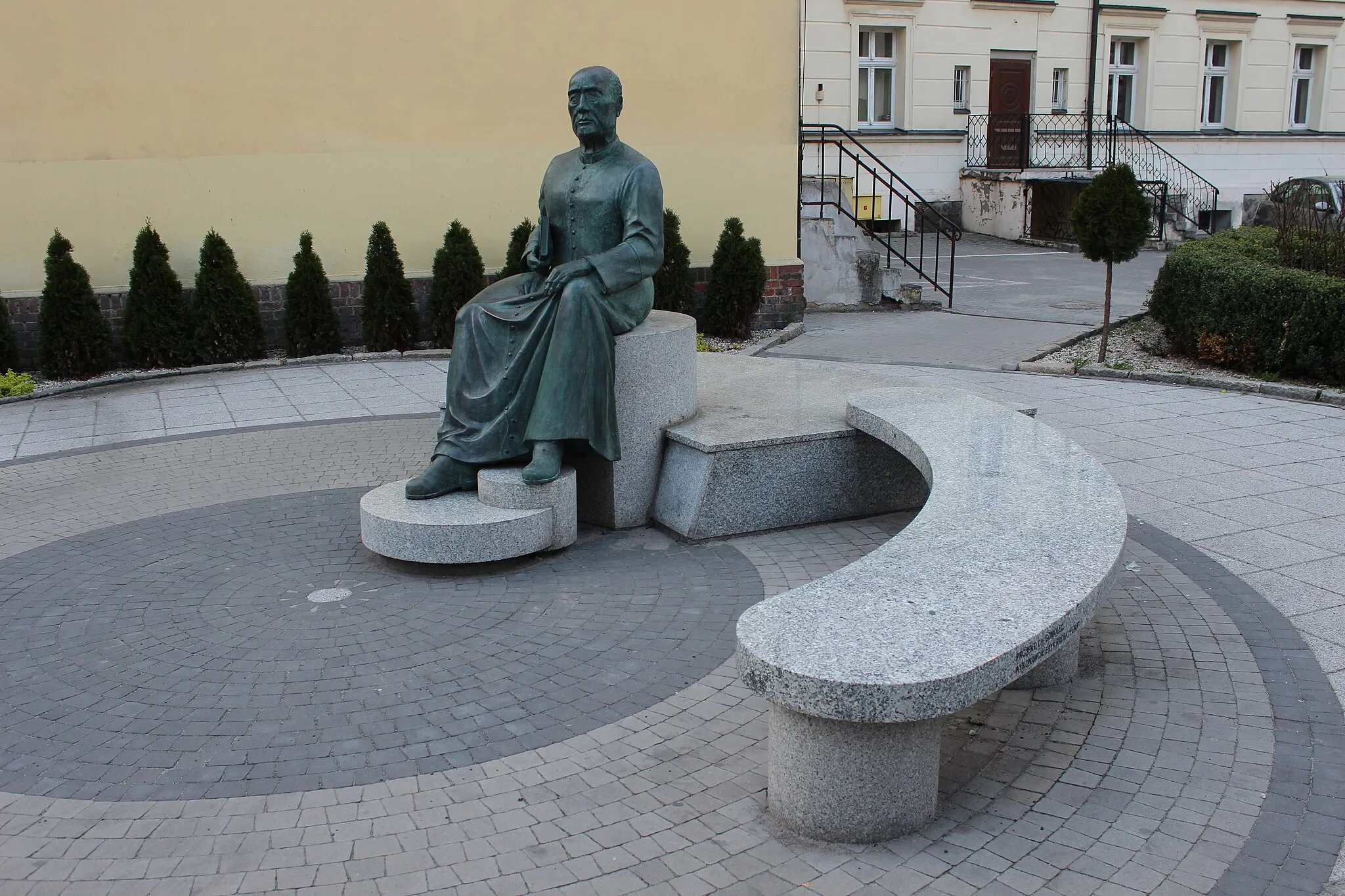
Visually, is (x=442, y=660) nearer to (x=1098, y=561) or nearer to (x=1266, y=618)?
(x=1098, y=561)

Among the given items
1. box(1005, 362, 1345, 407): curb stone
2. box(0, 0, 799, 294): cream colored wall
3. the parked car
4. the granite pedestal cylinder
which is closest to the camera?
the granite pedestal cylinder

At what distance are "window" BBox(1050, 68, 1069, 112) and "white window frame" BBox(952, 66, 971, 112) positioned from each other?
2.00 metres

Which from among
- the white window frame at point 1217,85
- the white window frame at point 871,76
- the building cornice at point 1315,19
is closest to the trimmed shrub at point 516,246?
the white window frame at point 871,76

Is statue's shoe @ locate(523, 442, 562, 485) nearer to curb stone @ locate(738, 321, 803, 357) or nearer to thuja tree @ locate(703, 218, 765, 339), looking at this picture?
curb stone @ locate(738, 321, 803, 357)

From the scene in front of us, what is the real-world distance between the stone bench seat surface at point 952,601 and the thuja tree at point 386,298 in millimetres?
A: 7791

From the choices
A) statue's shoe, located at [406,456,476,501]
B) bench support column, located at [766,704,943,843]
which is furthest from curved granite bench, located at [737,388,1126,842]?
statue's shoe, located at [406,456,476,501]

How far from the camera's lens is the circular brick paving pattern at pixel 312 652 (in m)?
3.81

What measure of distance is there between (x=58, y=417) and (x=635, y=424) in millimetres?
5725

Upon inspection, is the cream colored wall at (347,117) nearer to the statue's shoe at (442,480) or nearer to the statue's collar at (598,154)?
the statue's collar at (598,154)

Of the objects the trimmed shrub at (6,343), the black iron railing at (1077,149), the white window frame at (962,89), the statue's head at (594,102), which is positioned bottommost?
the trimmed shrub at (6,343)

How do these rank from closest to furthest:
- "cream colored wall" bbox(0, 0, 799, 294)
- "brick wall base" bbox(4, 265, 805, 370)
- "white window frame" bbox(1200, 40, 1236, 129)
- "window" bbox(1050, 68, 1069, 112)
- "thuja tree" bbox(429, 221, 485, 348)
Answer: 1. "cream colored wall" bbox(0, 0, 799, 294)
2. "brick wall base" bbox(4, 265, 805, 370)
3. "thuja tree" bbox(429, 221, 485, 348)
4. "window" bbox(1050, 68, 1069, 112)
5. "white window frame" bbox(1200, 40, 1236, 129)

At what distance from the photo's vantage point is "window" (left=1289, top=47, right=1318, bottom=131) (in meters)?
26.9

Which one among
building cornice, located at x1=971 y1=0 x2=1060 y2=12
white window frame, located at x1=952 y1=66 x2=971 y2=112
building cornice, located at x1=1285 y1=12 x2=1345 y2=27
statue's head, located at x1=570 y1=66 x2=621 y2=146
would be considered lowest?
statue's head, located at x1=570 y1=66 x2=621 y2=146

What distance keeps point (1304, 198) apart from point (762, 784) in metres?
12.4
